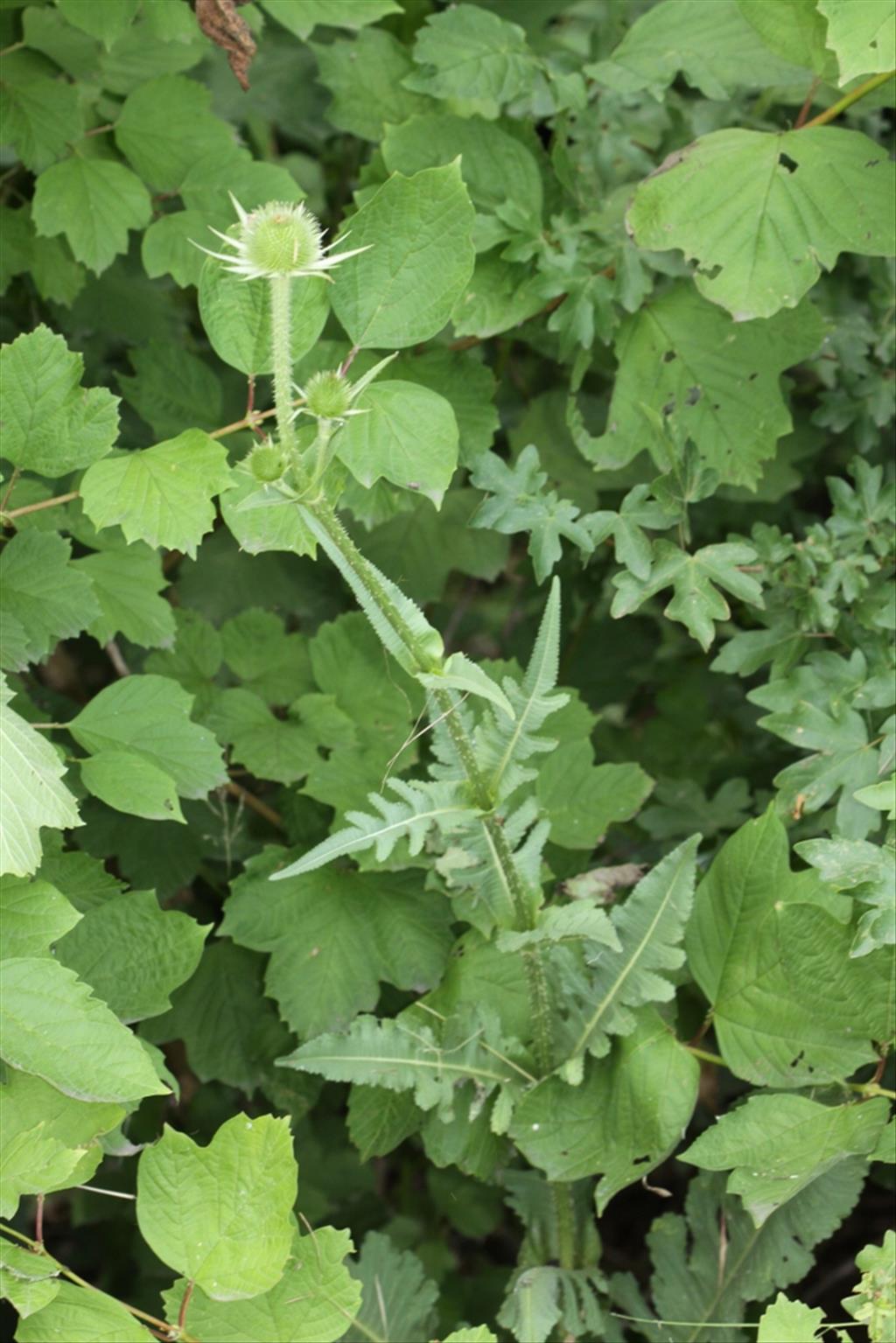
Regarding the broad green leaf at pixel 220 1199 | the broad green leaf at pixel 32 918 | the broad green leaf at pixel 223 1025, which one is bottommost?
the broad green leaf at pixel 223 1025

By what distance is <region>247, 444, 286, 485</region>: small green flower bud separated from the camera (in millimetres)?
1225

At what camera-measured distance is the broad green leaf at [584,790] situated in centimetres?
210

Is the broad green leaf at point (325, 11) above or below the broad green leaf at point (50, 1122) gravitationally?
above

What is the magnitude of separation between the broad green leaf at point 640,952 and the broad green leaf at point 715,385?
728 millimetres

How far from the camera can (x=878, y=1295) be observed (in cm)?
145

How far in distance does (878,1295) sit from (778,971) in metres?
0.41

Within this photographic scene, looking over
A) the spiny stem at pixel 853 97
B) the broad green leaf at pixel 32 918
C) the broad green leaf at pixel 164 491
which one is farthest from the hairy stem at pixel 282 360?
the spiny stem at pixel 853 97

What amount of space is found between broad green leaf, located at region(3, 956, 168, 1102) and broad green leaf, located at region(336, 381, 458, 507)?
2.30 feet

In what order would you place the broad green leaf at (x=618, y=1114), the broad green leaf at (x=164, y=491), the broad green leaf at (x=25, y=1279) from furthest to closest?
the broad green leaf at (x=618, y=1114)
the broad green leaf at (x=164, y=491)
the broad green leaf at (x=25, y=1279)

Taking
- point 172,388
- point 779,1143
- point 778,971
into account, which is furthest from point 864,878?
point 172,388

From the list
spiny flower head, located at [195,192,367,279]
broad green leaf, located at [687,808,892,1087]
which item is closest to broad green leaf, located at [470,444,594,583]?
broad green leaf, located at [687,808,892,1087]

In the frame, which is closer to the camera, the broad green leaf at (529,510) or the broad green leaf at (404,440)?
the broad green leaf at (404,440)

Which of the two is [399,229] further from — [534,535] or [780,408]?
[780,408]

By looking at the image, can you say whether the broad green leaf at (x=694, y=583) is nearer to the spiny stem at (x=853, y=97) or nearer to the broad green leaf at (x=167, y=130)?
the spiny stem at (x=853, y=97)
